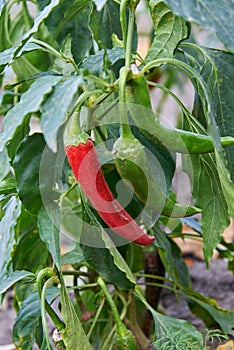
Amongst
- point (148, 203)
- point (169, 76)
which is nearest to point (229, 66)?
point (148, 203)

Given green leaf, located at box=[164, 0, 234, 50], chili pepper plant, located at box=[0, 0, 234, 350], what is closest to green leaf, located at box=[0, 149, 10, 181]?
chili pepper plant, located at box=[0, 0, 234, 350]

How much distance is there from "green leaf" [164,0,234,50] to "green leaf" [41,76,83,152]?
116 mm

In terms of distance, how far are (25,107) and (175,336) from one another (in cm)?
42

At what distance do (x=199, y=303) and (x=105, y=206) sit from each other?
0.44 meters

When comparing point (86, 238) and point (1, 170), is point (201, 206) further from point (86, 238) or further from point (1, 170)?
point (1, 170)

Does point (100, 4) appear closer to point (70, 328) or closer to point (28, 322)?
point (70, 328)

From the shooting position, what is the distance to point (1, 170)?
3.33 ft

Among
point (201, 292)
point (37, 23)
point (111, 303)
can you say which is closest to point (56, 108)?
point (37, 23)

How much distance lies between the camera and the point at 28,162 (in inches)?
29.3

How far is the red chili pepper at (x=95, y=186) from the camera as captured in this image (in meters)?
0.75

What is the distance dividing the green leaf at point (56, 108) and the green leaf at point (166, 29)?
210 mm

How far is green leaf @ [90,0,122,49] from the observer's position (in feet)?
Answer: 3.19

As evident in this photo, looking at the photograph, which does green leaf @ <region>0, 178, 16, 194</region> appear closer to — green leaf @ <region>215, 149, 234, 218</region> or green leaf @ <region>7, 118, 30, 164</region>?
green leaf @ <region>7, 118, 30, 164</region>

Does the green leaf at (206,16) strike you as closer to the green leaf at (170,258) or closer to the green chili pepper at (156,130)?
the green chili pepper at (156,130)
